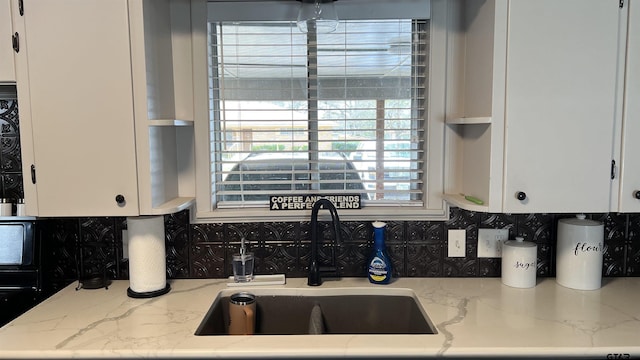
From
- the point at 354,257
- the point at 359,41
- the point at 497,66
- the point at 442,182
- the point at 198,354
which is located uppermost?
the point at 359,41

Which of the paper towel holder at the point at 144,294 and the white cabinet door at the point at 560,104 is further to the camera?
the paper towel holder at the point at 144,294

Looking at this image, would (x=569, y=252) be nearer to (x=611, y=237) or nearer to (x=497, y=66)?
(x=611, y=237)

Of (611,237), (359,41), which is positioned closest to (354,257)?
(359,41)

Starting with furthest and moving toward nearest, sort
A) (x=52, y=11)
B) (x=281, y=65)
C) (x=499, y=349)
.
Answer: (x=281, y=65)
(x=52, y=11)
(x=499, y=349)

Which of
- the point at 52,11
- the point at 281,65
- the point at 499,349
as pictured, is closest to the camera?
the point at 499,349

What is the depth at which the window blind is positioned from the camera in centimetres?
203

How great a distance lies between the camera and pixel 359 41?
2037mm

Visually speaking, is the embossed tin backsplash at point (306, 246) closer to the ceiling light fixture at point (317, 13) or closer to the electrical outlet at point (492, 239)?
the electrical outlet at point (492, 239)

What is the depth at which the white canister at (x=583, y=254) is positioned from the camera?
1.87m

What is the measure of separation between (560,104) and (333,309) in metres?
1.13

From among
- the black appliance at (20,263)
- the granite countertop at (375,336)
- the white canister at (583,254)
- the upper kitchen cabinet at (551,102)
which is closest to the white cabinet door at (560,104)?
the upper kitchen cabinet at (551,102)

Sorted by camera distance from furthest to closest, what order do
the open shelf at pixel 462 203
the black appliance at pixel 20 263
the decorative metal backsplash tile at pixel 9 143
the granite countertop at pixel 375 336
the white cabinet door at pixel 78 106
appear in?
the decorative metal backsplash tile at pixel 9 143
the black appliance at pixel 20 263
the open shelf at pixel 462 203
the white cabinet door at pixel 78 106
the granite countertop at pixel 375 336

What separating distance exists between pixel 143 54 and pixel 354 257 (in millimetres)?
1148

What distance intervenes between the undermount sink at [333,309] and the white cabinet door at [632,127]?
0.85m
